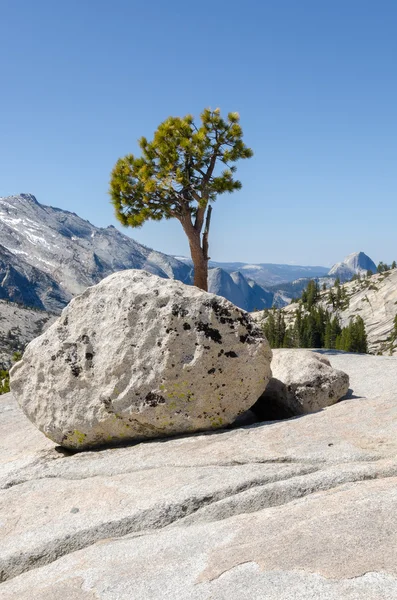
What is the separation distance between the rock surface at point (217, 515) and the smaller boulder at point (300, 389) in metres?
1.21

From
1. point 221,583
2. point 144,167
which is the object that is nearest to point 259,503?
point 221,583

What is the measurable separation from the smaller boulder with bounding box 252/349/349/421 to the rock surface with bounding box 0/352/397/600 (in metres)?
1.21

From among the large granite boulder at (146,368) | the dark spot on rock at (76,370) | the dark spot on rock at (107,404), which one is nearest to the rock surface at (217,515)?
the large granite boulder at (146,368)

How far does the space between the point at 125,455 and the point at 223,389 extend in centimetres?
295

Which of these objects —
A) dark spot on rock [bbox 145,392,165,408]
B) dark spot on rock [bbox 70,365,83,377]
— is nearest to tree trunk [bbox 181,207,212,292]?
dark spot on rock [bbox 70,365,83,377]

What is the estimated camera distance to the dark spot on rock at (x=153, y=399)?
1141 cm

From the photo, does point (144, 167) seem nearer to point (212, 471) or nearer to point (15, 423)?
point (15, 423)

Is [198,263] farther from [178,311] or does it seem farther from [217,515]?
[217,515]

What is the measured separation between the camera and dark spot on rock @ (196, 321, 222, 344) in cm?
1188

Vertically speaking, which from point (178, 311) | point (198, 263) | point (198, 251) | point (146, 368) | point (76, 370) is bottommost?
point (76, 370)

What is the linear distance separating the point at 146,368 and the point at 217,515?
4.75 meters

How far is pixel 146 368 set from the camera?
38.1 feet

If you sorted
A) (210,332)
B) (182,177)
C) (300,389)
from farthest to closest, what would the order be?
(182,177), (300,389), (210,332)

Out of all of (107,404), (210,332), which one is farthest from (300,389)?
(107,404)
